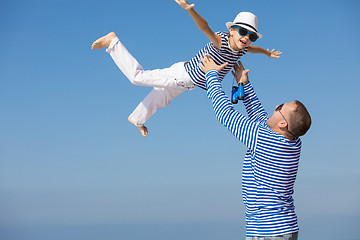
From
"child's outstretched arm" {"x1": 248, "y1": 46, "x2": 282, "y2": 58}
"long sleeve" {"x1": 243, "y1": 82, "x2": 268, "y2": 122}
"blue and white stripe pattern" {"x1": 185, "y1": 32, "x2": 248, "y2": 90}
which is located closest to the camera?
"long sleeve" {"x1": 243, "y1": 82, "x2": 268, "y2": 122}

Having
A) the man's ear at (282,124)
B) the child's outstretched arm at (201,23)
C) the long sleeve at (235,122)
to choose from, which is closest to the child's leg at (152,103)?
the child's outstretched arm at (201,23)

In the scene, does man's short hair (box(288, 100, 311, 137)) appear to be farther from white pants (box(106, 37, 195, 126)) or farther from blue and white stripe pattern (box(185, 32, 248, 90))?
white pants (box(106, 37, 195, 126))

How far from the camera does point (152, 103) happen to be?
18.5 ft

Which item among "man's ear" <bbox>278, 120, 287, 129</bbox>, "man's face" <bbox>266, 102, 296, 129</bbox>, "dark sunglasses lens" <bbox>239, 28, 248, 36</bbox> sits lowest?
"man's ear" <bbox>278, 120, 287, 129</bbox>

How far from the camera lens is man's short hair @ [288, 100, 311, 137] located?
3.33 metres

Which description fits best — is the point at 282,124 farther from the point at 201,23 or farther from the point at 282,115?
the point at 201,23

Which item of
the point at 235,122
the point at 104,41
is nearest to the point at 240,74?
the point at 235,122

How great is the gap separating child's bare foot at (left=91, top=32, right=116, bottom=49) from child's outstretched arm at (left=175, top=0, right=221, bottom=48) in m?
1.25

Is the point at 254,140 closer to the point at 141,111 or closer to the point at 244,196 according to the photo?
the point at 244,196

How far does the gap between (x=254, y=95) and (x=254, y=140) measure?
1020mm

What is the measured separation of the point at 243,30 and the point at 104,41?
5.85ft

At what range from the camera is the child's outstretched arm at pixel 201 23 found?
4.30 meters

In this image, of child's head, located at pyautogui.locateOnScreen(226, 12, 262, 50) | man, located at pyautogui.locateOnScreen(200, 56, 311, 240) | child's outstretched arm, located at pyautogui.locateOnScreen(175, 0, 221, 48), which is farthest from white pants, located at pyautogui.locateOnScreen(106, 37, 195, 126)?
man, located at pyautogui.locateOnScreen(200, 56, 311, 240)

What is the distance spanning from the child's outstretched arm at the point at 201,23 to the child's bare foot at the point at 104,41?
1.25 metres
